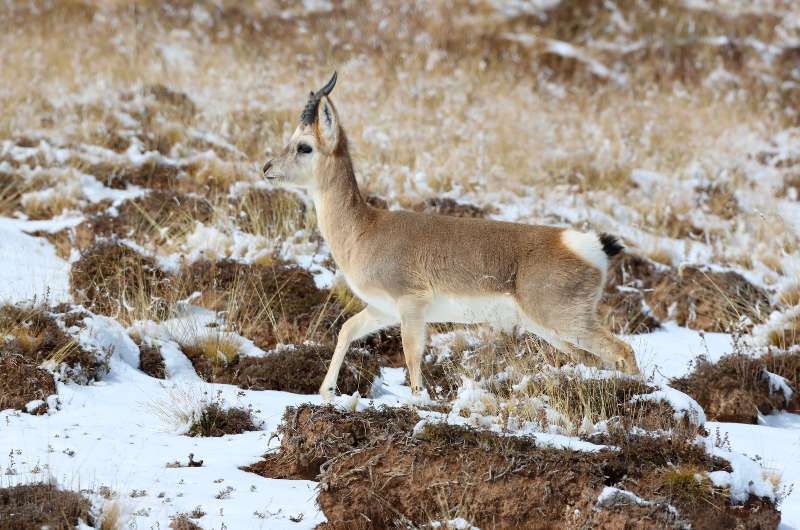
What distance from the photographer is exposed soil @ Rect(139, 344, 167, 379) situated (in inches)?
347

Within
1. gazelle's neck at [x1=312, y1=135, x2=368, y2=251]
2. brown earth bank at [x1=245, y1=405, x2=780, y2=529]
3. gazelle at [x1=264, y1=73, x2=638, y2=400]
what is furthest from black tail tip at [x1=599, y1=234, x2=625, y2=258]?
brown earth bank at [x1=245, y1=405, x2=780, y2=529]

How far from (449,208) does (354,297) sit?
3324 mm

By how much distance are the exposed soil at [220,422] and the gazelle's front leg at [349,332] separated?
70 cm

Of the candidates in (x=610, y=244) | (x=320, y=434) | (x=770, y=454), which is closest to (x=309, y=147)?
(x=610, y=244)

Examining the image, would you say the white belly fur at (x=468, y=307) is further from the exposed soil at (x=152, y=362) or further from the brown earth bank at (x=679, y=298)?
the brown earth bank at (x=679, y=298)

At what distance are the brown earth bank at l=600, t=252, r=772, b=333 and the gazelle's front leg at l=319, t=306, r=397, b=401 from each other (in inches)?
138

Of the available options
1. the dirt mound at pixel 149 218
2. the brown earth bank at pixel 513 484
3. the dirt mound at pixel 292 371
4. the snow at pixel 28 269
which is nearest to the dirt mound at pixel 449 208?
the dirt mound at pixel 149 218

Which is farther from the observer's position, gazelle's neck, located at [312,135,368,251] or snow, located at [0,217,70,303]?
snow, located at [0,217,70,303]

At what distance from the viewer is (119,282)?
10.3m

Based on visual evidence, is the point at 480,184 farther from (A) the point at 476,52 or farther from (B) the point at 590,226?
(A) the point at 476,52

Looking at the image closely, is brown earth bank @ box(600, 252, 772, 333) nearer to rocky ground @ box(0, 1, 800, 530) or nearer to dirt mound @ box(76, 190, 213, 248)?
rocky ground @ box(0, 1, 800, 530)

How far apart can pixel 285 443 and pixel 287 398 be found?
6.19 ft

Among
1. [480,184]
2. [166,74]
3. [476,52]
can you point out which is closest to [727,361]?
[480,184]

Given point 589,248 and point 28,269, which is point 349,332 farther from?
point 28,269
